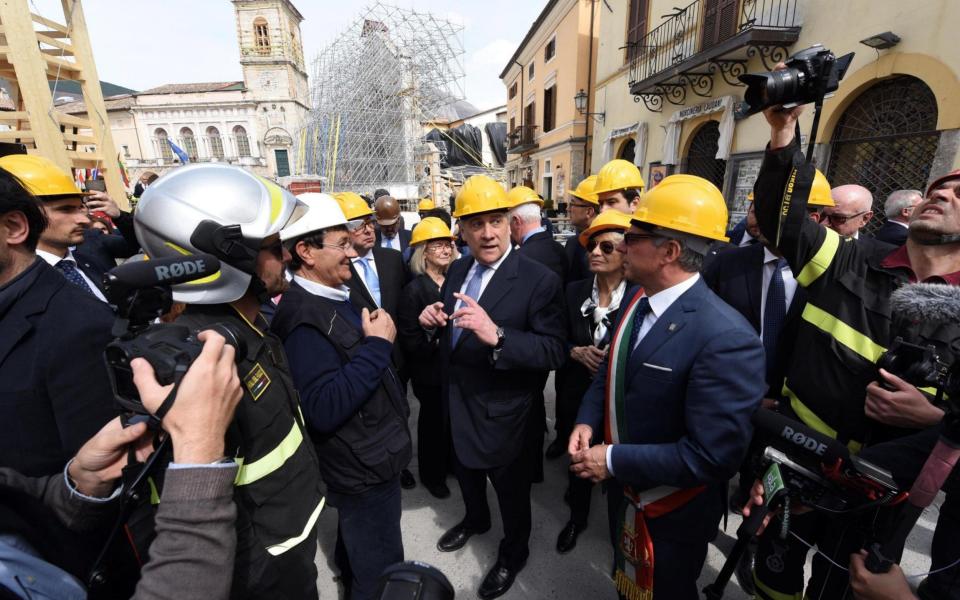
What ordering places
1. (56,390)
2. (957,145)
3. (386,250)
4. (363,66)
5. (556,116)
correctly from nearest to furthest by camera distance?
(56,390) → (386,250) → (957,145) → (556,116) → (363,66)

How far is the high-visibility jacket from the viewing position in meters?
1.73

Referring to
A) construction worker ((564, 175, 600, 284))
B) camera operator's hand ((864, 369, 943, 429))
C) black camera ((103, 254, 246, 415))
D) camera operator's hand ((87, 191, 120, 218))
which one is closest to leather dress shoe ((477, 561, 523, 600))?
camera operator's hand ((864, 369, 943, 429))

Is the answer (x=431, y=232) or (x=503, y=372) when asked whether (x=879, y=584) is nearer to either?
(x=503, y=372)

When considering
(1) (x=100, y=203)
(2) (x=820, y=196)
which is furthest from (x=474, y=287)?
(1) (x=100, y=203)

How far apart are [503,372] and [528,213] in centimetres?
228

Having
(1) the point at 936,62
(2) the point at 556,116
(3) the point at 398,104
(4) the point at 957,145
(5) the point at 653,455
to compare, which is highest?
(3) the point at 398,104

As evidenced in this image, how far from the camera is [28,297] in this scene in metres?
1.26

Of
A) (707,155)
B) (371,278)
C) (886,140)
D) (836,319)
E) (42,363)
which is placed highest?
(707,155)

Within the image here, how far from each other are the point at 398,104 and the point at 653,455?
30621 mm

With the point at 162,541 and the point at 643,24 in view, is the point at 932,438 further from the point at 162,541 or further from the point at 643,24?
the point at 643,24

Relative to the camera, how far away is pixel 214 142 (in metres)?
45.2

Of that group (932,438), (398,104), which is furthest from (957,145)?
(398,104)

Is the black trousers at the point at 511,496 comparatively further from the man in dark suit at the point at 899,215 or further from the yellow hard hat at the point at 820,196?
the man in dark suit at the point at 899,215

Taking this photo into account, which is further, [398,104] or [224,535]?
[398,104]
